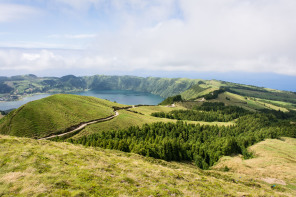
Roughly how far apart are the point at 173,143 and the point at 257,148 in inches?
2075

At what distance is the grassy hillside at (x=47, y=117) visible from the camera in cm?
8200

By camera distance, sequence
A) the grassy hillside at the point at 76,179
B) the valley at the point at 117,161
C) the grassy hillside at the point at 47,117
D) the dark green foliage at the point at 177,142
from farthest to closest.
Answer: the grassy hillside at the point at 47,117 → the dark green foliage at the point at 177,142 → the valley at the point at 117,161 → the grassy hillside at the point at 76,179

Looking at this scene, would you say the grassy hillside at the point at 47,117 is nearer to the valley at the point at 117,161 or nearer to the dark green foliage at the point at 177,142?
the valley at the point at 117,161

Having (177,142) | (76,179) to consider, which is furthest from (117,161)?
(177,142)

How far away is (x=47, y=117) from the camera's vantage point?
9425 cm

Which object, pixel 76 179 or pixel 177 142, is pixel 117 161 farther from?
pixel 177 142

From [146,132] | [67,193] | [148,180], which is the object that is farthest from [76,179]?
[146,132]

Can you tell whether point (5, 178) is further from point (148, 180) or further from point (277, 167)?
point (277, 167)

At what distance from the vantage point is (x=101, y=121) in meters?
109

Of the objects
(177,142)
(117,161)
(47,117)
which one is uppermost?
(117,161)

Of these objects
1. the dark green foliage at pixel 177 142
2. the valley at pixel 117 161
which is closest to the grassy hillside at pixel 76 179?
the valley at pixel 117 161

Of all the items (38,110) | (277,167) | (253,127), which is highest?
(38,110)

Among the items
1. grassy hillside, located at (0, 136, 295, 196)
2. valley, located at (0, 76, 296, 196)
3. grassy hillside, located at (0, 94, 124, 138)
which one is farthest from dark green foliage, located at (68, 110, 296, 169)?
grassy hillside, located at (0, 136, 295, 196)

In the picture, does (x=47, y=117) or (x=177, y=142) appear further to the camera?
(x=47, y=117)
